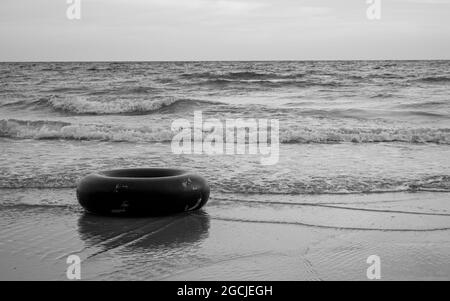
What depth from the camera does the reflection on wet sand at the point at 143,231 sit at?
5.27m

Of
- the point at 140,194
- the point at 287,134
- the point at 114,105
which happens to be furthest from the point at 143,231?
the point at 114,105

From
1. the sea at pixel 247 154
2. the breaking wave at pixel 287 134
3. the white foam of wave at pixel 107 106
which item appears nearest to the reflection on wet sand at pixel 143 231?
the sea at pixel 247 154

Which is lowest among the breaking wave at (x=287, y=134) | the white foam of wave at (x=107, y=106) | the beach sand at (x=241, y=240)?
the beach sand at (x=241, y=240)

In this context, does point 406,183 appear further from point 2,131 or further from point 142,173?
point 2,131

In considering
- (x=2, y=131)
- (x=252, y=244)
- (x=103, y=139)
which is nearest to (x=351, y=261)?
(x=252, y=244)

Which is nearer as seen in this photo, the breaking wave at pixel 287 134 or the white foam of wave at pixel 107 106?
the breaking wave at pixel 287 134

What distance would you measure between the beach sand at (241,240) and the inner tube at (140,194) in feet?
0.41

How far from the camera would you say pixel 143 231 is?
5.75 m

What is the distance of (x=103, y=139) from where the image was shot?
1380cm

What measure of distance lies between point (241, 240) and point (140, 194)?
1370mm

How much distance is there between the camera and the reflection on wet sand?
5.27 metres

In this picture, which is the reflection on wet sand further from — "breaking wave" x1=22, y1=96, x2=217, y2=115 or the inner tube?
"breaking wave" x1=22, y1=96, x2=217, y2=115

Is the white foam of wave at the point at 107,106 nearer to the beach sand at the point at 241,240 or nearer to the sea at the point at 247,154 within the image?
the sea at the point at 247,154

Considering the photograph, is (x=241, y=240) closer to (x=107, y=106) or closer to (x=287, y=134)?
(x=287, y=134)
